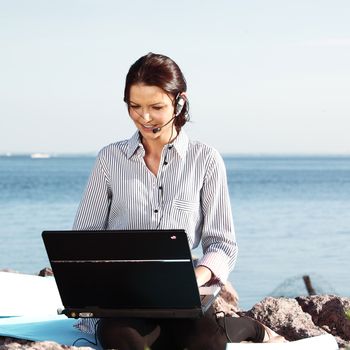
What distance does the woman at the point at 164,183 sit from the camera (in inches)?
217

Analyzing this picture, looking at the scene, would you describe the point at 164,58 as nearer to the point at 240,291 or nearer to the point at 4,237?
the point at 240,291

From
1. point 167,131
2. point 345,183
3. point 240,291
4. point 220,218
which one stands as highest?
point 167,131

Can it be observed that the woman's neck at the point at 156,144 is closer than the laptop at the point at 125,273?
No

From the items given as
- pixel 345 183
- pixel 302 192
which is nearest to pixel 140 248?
pixel 302 192

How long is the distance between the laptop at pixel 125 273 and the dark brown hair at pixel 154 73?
73 cm

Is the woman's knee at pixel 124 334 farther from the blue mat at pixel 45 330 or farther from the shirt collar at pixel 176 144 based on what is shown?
the shirt collar at pixel 176 144

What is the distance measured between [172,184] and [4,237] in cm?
1772

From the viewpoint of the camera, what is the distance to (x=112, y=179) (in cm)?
575

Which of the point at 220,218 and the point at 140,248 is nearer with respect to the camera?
the point at 140,248

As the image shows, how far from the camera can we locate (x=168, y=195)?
5742 mm

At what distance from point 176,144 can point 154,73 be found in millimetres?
393

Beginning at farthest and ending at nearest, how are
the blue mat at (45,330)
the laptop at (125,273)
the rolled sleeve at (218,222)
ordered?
the blue mat at (45,330), the rolled sleeve at (218,222), the laptop at (125,273)

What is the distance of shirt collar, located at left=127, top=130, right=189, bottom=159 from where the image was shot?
572cm

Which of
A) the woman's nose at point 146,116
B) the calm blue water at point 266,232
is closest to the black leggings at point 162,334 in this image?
the woman's nose at point 146,116
